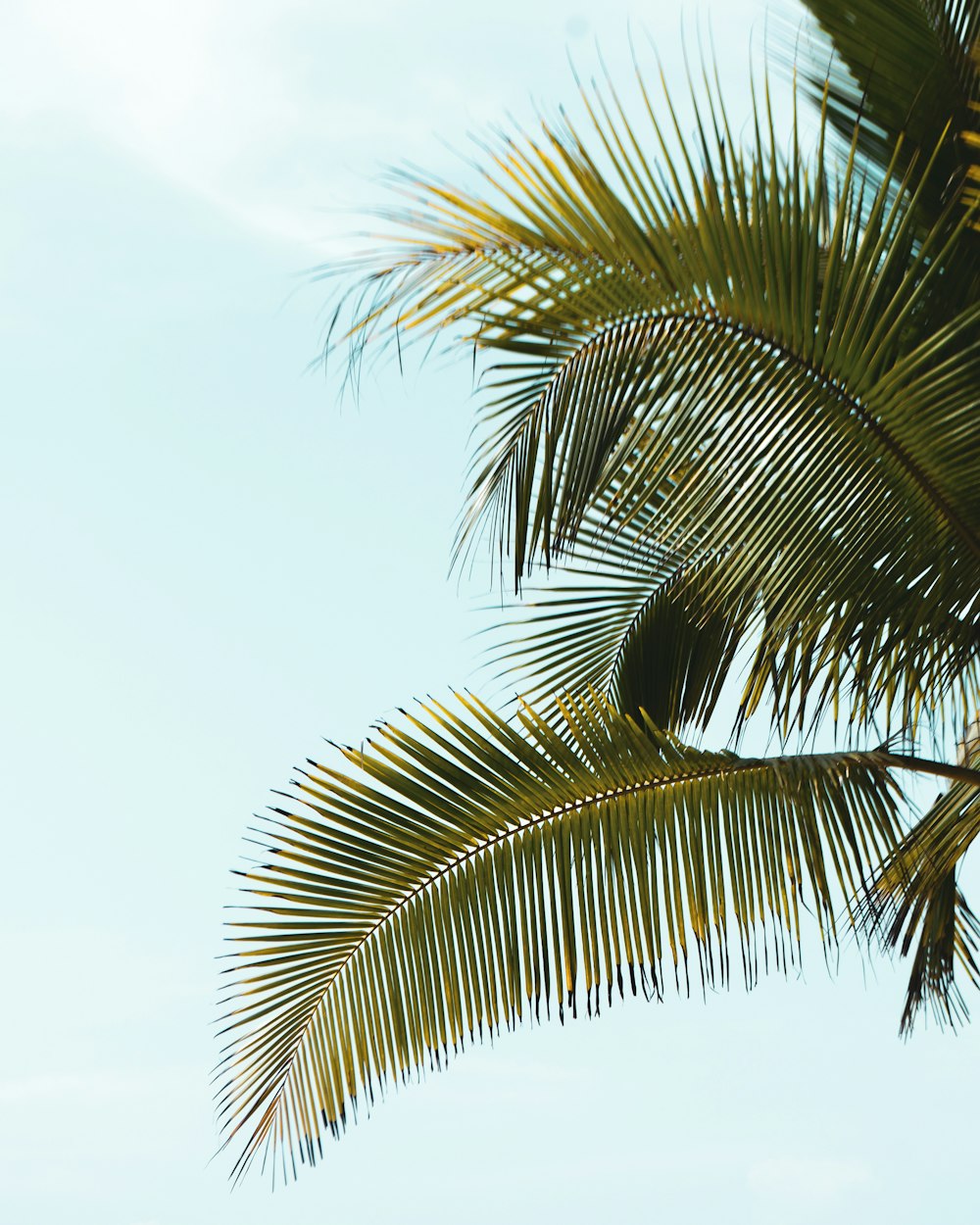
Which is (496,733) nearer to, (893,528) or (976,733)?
(893,528)

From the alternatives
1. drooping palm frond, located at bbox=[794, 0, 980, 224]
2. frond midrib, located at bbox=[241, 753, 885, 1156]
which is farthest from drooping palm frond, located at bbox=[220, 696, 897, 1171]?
drooping palm frond, located at bbox=[794, 0, 980, 224]

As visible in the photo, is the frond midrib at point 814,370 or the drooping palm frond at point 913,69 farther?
the drooping palm frond at point 913,69

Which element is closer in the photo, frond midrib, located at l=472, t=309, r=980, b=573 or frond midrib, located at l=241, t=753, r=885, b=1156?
frond midrib, located at l=472, t=309, r=980, b=573

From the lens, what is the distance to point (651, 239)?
3.17 meters

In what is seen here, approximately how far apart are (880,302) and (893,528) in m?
0.58

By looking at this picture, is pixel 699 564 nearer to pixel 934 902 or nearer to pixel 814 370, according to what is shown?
pixel 814 370

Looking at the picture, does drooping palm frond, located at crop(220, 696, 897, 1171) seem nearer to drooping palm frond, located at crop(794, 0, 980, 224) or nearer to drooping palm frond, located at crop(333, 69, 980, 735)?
drooping palm frond, located at crop(333, 69, 980, 735)

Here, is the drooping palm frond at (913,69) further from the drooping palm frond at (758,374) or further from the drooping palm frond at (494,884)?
the drooping palm frond at (494,884)

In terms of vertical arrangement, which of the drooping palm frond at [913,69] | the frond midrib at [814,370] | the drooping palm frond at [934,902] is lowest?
the drooping palm frond at [934,902]

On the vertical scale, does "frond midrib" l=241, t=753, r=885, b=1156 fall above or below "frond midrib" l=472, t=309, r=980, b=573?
below

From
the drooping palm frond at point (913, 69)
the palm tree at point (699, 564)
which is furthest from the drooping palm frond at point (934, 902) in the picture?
the drooping palm frond at point (913, 69)

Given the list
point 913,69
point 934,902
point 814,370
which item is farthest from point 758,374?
point 934,902

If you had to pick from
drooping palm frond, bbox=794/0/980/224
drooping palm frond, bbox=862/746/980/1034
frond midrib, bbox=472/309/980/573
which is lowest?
drooping palm frond, bbox=862/746/980/1034

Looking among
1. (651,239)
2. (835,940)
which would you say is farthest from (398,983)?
(651,239)
